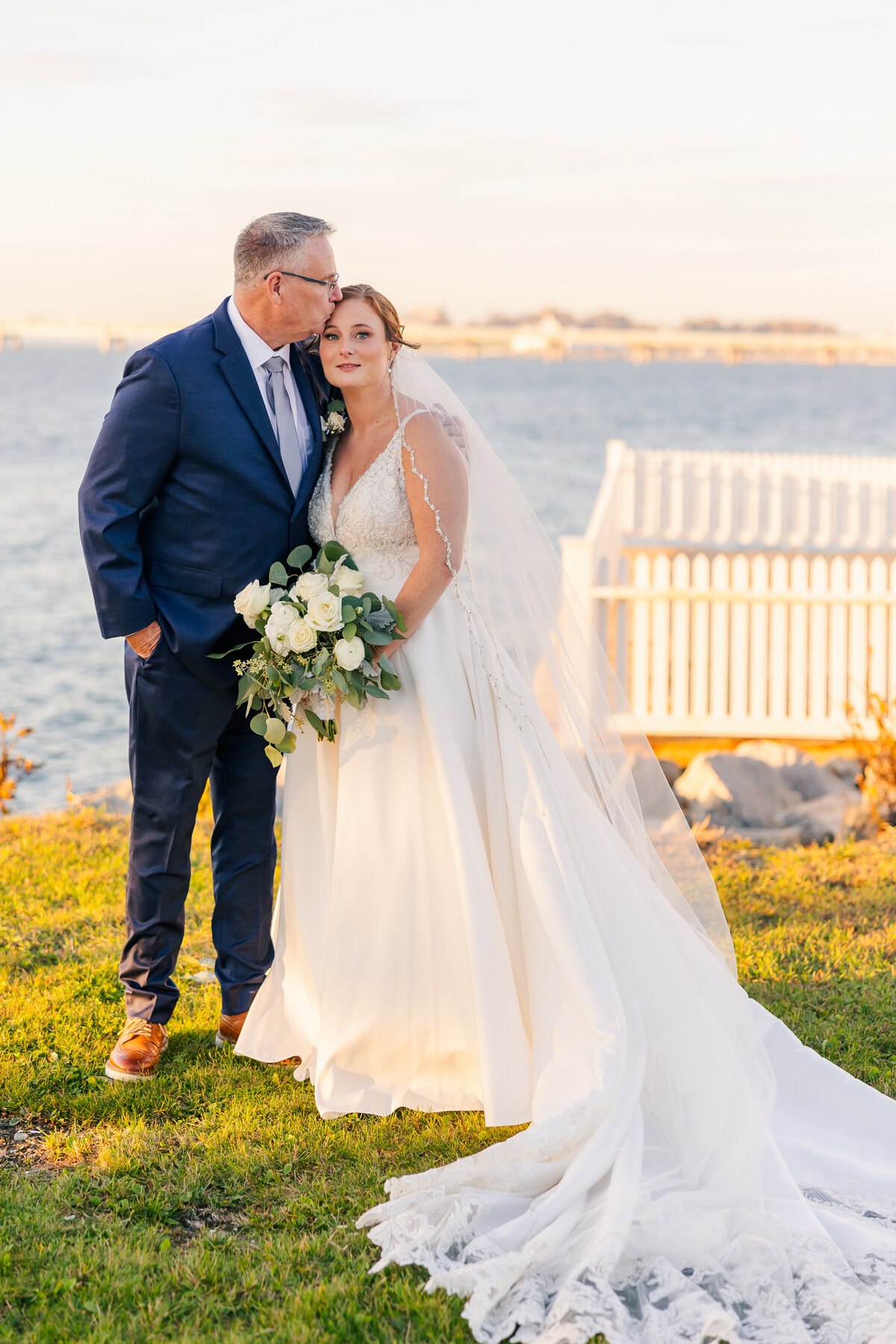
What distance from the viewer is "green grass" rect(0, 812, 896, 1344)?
2611 millimetres

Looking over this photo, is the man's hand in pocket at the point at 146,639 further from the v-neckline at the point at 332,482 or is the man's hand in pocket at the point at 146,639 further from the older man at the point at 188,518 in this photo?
the v-neckline at the point at 332,482

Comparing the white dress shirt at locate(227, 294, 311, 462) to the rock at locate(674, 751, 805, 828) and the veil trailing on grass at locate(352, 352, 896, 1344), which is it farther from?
the rock at locate(674, 751, 805, 828)

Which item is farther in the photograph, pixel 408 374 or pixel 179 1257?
pixel 408 374

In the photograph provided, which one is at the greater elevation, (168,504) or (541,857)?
(168,504)

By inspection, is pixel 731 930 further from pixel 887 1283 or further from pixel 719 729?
pixel 719 729

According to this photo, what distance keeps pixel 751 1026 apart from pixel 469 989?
0.85 meters

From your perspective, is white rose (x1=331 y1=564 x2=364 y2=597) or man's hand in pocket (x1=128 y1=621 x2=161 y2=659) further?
man's hand in pocket (x1=128 y1=621 x2=161 y2=659)

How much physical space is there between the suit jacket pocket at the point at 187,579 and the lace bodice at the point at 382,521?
38 cm

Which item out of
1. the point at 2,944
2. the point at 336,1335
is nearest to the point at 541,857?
the point at 336,1335

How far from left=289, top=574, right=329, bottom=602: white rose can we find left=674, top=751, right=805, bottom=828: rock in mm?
4076

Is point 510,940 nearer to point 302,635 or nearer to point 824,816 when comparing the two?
point 302,635

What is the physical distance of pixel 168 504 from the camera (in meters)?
3.62

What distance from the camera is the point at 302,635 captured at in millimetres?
3291

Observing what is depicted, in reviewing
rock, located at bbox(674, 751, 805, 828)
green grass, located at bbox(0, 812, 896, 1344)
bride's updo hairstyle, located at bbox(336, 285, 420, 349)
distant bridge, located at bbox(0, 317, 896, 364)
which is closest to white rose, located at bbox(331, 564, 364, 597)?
bride's updo hairstyle, located at bbox(336, 285, 420, 349)
